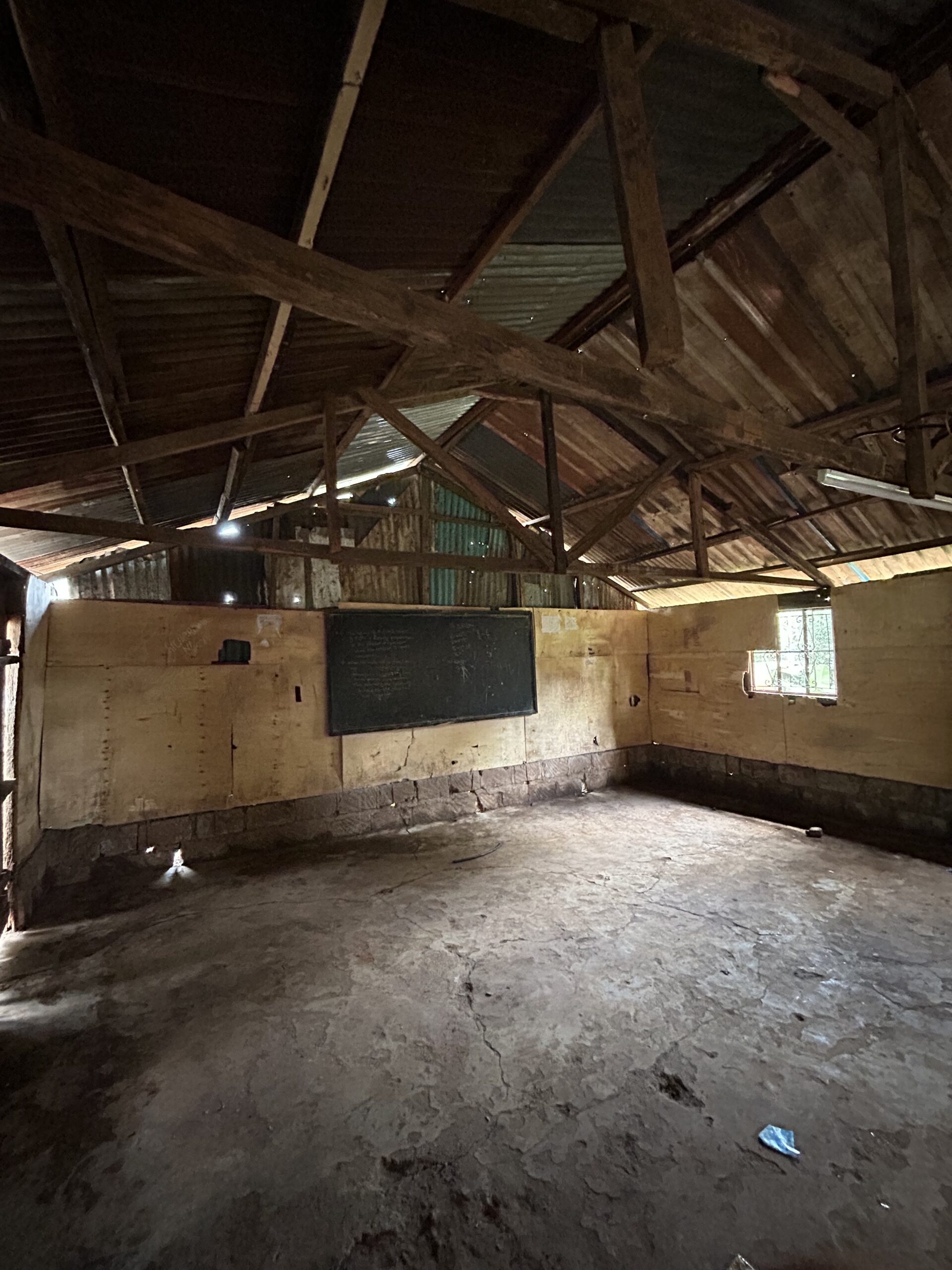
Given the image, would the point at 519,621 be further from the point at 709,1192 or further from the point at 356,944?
the point at 709,1192

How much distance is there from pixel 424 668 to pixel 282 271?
228 inches

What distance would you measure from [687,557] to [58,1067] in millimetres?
7940

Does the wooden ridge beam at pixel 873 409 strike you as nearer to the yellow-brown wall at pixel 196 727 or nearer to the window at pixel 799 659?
the window at pixel 799 659

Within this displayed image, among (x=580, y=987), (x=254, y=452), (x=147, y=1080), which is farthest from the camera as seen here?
(x=254, y=452)

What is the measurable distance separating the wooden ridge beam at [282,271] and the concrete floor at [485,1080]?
290 centimetres

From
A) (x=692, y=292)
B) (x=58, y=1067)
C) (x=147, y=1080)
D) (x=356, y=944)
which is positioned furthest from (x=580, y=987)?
(x=692, y=292)

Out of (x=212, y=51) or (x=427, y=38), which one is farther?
(x=427, y=38)

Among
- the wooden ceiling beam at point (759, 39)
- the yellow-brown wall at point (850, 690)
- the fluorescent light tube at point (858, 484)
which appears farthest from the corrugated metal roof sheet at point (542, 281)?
the yellow-brown wall at point (850, 690)

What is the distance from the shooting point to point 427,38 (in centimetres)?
163

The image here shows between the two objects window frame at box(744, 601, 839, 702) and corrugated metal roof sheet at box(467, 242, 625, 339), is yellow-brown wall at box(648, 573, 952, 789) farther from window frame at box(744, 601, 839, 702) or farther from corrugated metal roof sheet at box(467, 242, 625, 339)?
corrugated metal roof sheet at box(467, 242, 625, 339)

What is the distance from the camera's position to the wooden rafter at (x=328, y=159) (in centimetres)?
147

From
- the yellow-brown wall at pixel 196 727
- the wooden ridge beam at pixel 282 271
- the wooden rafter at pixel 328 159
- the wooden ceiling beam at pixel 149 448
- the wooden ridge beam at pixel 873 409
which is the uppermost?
the wooden ridge beam at pixel 873 409

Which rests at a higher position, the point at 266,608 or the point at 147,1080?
the point at 266,608

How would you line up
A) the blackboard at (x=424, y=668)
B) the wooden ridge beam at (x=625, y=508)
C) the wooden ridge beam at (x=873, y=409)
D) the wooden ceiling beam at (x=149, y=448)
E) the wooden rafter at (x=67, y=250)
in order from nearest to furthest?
the wooden rafter at (x=67, y=250), the wooden ceiling beam at (x=149, y=448), the wooden ridge beam at (x=873, y=409), the wooden ridge beam at (x=625, y=508), the blackboard at (x=424, y=668)
